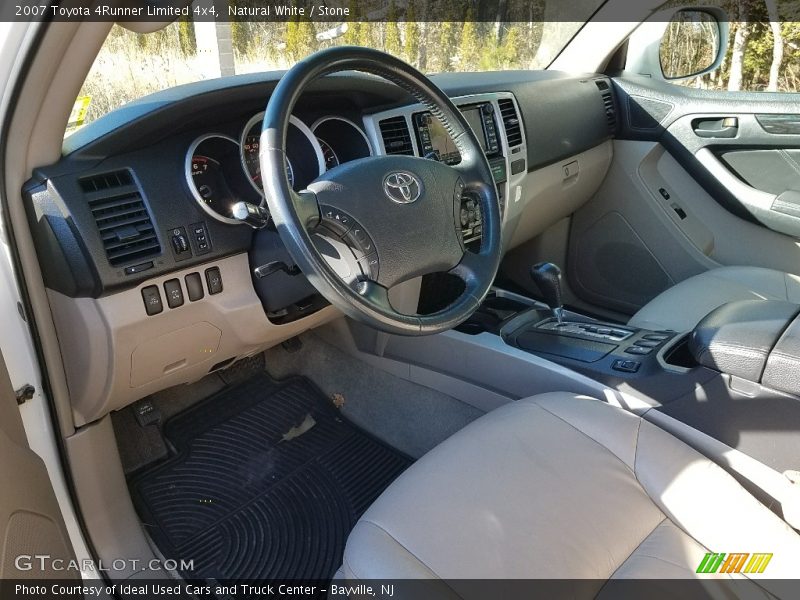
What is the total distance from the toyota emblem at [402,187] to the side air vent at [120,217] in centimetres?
51

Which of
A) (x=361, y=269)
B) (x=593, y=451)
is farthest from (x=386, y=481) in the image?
(x=361, y=269)

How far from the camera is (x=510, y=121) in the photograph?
2.26 m

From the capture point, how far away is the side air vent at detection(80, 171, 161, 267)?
136 centimetres

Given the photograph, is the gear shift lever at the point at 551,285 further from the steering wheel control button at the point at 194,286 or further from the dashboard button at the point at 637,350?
the steering wheel control button at the point at 194,286

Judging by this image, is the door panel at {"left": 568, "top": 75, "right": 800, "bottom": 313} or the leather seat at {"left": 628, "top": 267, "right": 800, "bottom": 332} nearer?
the leather seat at {"left": 628, "top": 267, "right": 800, "bottom": 332}

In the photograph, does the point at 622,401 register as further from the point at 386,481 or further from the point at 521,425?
the point at 386,481

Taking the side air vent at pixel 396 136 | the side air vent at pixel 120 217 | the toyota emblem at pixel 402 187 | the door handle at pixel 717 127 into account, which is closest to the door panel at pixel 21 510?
the side air vent at pixel 120 217

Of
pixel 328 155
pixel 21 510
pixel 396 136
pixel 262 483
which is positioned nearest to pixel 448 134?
pixel 396 136

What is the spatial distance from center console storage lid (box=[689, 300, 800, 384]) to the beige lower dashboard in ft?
3.40

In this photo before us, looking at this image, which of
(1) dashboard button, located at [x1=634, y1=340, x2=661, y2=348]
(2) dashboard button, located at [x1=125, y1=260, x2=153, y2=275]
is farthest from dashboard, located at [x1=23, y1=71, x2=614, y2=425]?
(1) dashboard button, located at [x1=634, y1=340, x2=661, y2=348]

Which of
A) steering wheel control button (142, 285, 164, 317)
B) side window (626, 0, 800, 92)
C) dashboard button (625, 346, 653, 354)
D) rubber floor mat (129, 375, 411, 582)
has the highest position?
side window (626, 0, 800, 92)

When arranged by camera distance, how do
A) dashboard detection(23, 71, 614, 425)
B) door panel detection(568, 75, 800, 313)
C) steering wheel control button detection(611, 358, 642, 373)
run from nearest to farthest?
dashboard detection(23, 71, 614, 425) < steering wheel control button detection(611, 358, 642, 373) < door panel detection(568, 75, 800, 313)

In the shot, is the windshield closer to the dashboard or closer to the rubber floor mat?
the dashboard

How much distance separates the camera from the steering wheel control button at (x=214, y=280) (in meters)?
1.57
